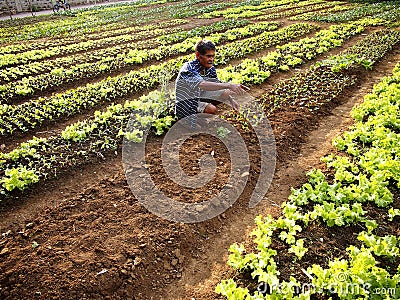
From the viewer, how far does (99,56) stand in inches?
509

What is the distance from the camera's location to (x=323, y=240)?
4.22 metres

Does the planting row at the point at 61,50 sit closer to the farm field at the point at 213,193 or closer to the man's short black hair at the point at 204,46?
the farm field at the point at 213,193

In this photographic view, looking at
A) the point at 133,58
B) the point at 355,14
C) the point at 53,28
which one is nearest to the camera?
the point at 133,58

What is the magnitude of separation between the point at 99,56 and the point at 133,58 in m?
1.99

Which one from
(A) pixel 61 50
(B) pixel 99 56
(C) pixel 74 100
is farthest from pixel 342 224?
(A) pixel 61 50

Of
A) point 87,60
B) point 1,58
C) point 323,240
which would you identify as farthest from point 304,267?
point 1,58

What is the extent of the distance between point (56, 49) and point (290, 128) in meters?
12.2

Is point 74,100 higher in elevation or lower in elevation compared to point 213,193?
higher

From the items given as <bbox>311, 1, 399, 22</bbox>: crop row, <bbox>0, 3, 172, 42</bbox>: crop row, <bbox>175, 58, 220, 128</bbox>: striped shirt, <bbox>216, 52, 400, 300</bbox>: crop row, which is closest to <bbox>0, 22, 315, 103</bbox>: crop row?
<bbox>311, 1, 399, 22</bbox>: crop row

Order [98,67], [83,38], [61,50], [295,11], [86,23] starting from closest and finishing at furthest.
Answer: [98,67] < [61,50] < [83,38] < [295,11] < [86,23]

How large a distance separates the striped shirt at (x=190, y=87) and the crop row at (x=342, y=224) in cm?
273

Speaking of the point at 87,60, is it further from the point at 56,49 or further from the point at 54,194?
the point at 54,194

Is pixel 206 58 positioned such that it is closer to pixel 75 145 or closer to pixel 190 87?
pixel 190 87

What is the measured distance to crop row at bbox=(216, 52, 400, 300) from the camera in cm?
340
